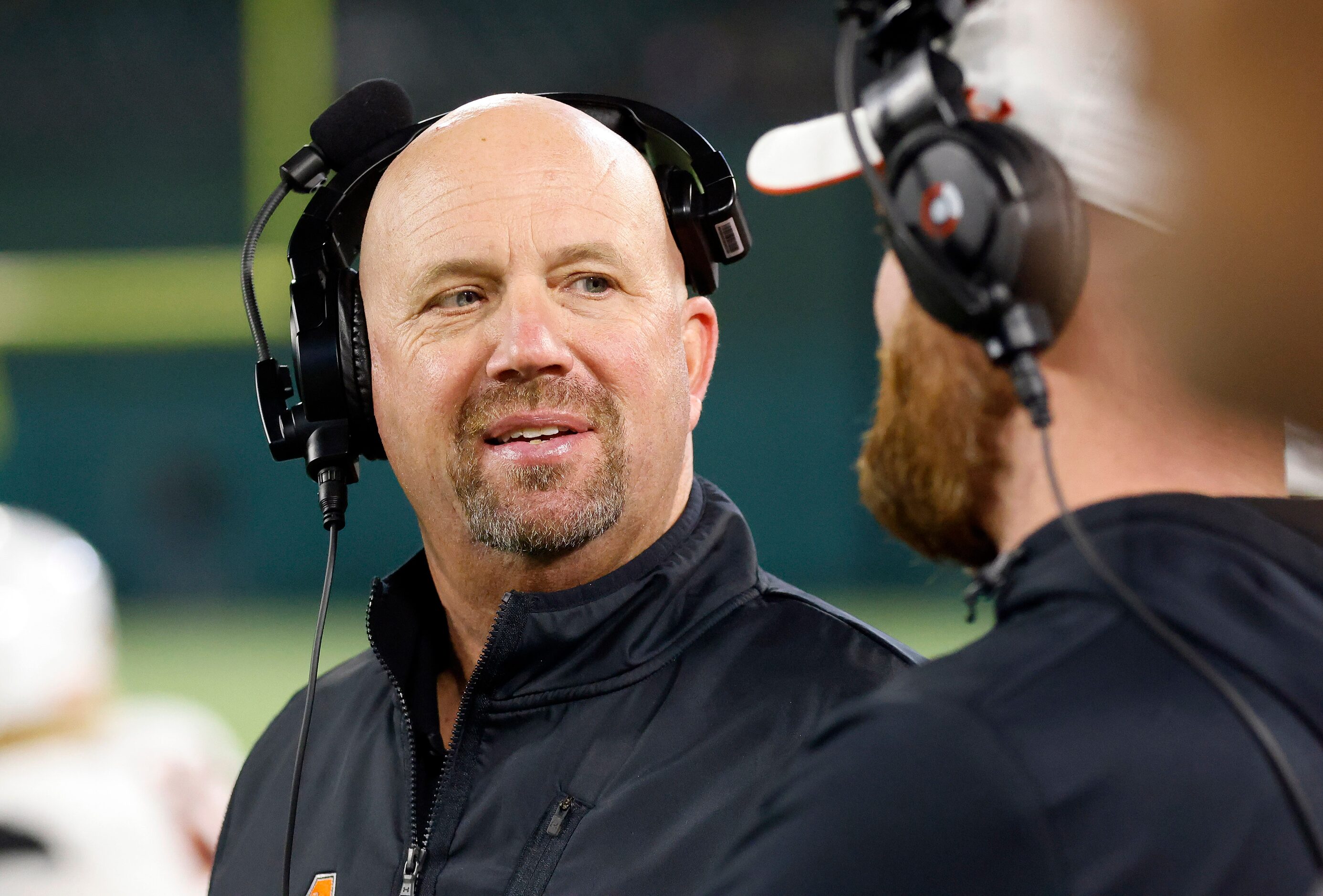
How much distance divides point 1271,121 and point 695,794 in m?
0.65

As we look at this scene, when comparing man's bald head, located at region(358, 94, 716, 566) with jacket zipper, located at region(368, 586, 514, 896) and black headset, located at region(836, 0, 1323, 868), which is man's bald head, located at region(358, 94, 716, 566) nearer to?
jacket zipper, located at region(368, 586, 514, 896)

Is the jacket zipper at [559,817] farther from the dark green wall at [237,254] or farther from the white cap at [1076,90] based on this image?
the dark green wall at [237,254]

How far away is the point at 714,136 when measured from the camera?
239 inches

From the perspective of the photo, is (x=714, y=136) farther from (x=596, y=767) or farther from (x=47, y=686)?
(x=596, y=767)

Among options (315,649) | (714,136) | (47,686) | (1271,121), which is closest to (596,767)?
(315,649)

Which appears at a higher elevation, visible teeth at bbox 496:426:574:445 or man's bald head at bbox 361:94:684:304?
man's bald head at bbox 361:94:684:304

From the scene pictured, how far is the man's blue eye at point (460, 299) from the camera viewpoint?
127 centimetres

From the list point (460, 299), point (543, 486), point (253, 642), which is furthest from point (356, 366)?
point (253, 642)


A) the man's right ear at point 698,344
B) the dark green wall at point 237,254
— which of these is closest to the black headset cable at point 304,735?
the man's right ear at point 698,344

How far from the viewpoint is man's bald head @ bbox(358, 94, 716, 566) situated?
120 cm

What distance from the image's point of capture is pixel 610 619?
1.15 meters

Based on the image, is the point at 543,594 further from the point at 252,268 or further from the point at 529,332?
the point at 252,268

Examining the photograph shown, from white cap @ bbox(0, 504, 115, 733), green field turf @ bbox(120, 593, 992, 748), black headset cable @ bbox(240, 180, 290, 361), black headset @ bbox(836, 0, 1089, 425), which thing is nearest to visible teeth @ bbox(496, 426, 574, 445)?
black headset cable @ bbox(240, 180, 290, 361)

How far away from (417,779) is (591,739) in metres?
0.16
